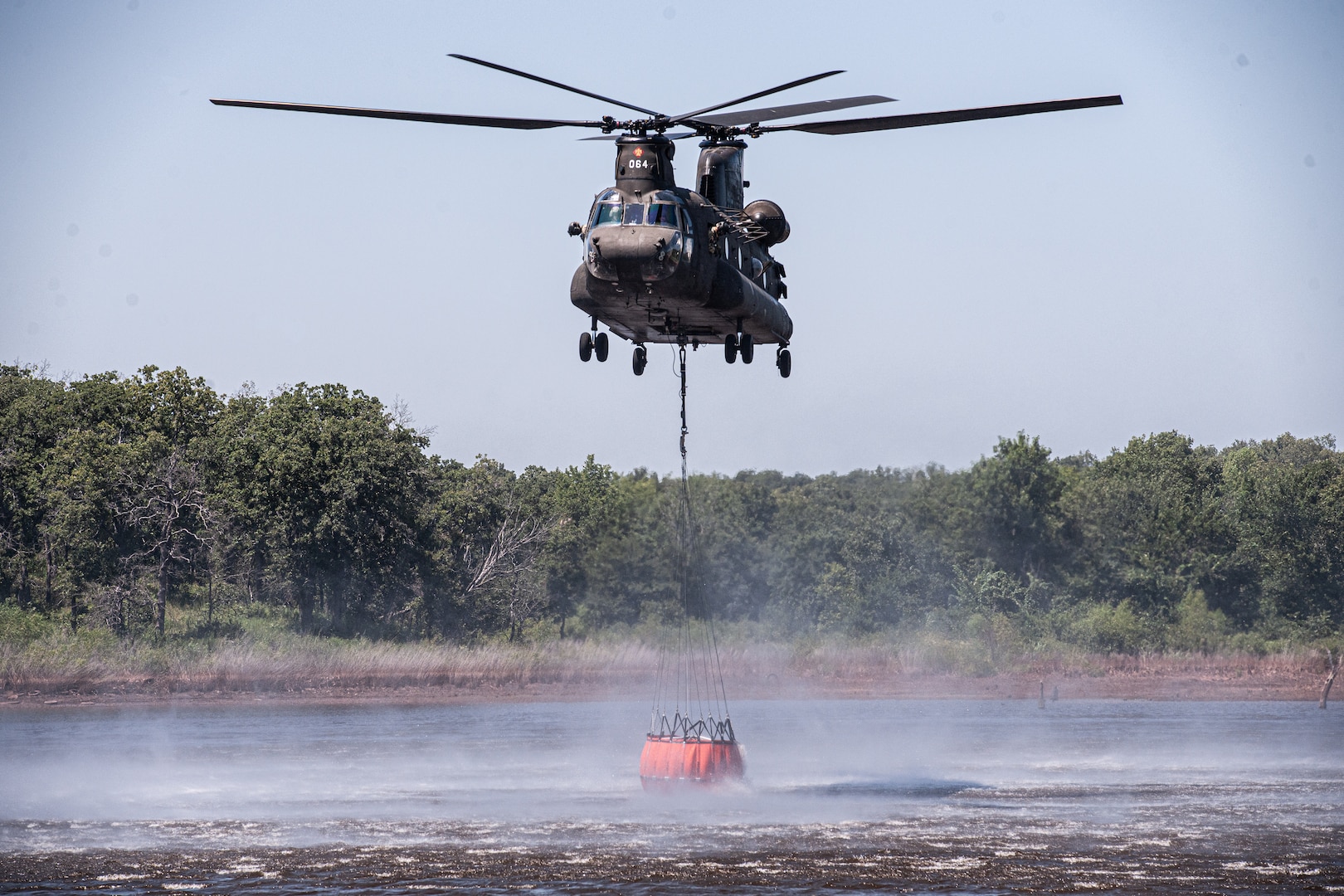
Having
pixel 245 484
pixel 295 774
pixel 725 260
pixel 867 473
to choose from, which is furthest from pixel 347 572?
pixel 725 260

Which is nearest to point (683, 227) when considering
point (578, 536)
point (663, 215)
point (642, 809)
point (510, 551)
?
point (663, 215)

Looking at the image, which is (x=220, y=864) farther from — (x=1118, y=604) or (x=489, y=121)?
(x=1118, y=604)

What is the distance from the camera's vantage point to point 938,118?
2298 cm

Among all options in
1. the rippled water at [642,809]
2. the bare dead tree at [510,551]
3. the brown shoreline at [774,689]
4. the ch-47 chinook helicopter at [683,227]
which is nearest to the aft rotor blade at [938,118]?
the ch-47 chinook helicopter at [683,227]

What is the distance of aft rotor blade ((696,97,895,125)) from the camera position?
73.6 ft

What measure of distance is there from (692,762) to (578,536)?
5146 cm

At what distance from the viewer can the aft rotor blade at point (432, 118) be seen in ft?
72.1

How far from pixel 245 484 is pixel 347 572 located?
6.18 m

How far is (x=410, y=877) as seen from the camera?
25641 mm

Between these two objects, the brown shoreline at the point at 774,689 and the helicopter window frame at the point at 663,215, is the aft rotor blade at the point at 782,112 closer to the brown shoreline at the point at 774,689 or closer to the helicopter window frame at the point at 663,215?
the helicopter window frame at the point at 663,215

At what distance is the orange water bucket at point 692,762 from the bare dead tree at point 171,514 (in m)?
42.7

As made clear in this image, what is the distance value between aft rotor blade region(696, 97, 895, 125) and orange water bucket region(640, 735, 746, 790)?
1296 centimetres

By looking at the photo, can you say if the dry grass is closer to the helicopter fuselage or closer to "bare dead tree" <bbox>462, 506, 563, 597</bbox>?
"bare dead tree" <bbox>462, 506, 563, 597</bbox>

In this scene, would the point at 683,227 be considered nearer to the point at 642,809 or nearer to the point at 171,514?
the point at 642,809
